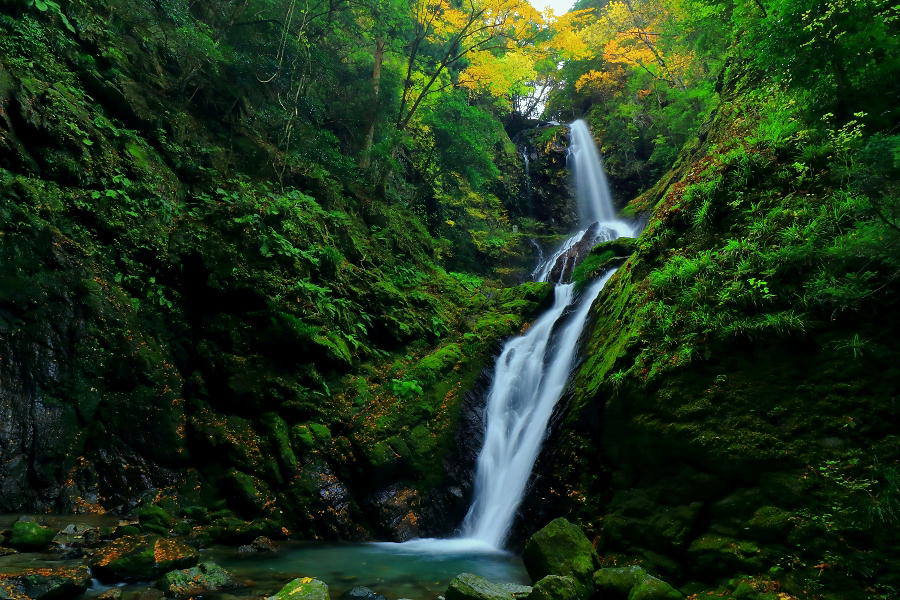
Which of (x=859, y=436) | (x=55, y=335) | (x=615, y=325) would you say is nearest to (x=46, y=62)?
(x=55, y=335)

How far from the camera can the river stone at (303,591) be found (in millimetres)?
3876

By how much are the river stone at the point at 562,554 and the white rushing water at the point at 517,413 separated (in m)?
2.13

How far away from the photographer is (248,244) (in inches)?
340

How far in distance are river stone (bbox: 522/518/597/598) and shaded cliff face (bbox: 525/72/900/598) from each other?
1.49 ft

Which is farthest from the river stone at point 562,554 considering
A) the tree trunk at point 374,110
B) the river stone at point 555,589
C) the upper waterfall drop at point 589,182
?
the upper waterfall drop at point 589,182

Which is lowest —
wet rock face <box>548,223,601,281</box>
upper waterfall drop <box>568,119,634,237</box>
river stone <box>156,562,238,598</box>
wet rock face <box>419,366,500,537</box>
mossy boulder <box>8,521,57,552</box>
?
wet rock face <box>419,366,500,537</box>

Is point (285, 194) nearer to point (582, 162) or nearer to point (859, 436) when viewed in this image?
point (859, 436)

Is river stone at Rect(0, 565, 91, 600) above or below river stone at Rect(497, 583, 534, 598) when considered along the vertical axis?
above

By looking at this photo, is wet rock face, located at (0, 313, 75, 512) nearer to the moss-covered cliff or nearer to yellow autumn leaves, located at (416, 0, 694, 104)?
the moss-covered cliff

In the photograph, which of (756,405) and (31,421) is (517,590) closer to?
(756,405)

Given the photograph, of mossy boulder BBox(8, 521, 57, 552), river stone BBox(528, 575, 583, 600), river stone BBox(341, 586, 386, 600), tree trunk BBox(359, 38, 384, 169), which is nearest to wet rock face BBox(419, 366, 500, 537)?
river stone BBox(341, 586, 386, 600)

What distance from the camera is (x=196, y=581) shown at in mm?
4430

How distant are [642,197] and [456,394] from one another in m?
15.1

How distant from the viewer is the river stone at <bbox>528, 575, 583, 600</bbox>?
13.6 feet
